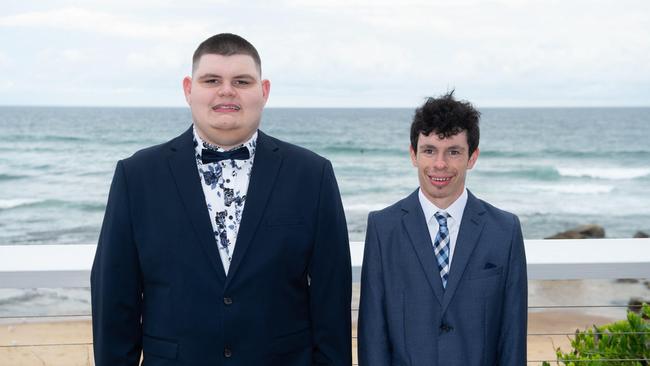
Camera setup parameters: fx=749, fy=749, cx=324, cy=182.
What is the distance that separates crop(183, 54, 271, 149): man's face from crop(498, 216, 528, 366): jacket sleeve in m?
0.83

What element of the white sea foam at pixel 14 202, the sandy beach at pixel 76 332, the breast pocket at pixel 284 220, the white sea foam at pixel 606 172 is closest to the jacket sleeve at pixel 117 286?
the breast pocket at pixel 284 220

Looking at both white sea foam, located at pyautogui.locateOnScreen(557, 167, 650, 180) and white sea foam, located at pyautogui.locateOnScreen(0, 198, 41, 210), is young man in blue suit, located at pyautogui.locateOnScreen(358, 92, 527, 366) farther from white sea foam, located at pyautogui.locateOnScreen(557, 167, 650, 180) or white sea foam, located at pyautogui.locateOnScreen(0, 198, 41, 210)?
white sea foam, located at pyautogui.locateOnScreen(557, 167, 650, 180)

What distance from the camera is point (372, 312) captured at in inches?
82.7

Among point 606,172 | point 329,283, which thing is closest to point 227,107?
point 329,283

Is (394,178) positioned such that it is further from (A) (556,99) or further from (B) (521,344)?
(B) (521,344)

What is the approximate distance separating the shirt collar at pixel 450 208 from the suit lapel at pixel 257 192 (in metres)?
0.45

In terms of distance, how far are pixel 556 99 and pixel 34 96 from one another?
76.1ft

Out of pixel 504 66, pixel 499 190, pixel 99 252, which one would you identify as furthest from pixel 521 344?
pixel 504 66

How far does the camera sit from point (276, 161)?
203 cm

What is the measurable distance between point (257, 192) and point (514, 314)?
79 cm

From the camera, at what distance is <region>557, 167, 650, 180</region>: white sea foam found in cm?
2400

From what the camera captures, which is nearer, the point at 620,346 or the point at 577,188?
the point at 620,346

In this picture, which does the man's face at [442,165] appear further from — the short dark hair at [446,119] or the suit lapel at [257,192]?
the suit lapel at [257,192]

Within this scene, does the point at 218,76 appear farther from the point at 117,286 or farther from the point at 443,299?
the point at 443,299
